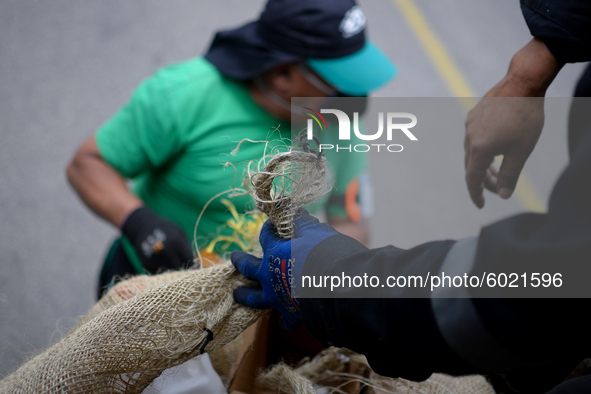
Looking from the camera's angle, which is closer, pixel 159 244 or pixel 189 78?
pixel 159 244

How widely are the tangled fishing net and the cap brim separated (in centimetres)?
60

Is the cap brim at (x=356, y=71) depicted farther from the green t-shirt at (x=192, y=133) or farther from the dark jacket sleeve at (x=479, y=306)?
the dark jacket sleeve at (x=479, y=306)

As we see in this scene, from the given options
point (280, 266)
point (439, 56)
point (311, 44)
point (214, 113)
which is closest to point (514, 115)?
point (280, 266)

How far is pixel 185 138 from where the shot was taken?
1.25 m

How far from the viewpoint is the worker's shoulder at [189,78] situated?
1.24 m

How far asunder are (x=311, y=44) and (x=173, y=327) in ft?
2.77

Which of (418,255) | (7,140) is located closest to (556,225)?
(418,255)

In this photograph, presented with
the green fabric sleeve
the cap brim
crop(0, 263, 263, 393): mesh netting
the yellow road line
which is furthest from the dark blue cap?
the yellow road line

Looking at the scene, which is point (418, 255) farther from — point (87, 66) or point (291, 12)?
point (87, 66)

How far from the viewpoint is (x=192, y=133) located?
1.26m

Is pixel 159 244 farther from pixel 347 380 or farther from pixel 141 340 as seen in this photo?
pixel 347 380

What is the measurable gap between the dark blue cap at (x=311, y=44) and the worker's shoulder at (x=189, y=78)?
0.03 m

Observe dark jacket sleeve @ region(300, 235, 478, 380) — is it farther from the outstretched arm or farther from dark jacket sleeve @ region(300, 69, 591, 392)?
the outstretched arm

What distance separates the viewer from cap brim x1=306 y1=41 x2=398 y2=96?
1.22 metres
